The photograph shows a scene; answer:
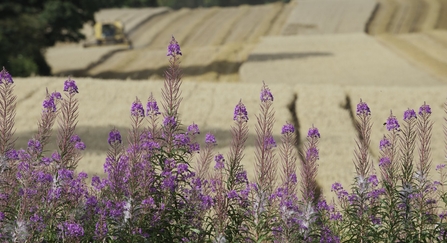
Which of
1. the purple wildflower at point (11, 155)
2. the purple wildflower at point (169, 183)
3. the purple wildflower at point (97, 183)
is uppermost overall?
the purple wildflower at point (11, 155)

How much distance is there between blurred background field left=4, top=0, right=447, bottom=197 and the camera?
891 inches

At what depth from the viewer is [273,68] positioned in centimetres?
4231

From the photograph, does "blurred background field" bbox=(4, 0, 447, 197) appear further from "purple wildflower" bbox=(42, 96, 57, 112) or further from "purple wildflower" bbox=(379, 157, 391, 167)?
"purple wildflower" bbox=(42, 96, 57, 112)

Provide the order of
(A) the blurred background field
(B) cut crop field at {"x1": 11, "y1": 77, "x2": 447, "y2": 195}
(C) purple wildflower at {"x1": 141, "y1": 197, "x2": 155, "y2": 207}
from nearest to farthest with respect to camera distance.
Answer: (C) purple wildflower at {"x1": 141, "y1": 197, "x2": 155, "y2": 207} < (B) cut crop field at {"x1": 11, "y1": 77, "x2": 447, "y2": 195} < (A) the blurred background field

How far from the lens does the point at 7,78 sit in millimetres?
7641

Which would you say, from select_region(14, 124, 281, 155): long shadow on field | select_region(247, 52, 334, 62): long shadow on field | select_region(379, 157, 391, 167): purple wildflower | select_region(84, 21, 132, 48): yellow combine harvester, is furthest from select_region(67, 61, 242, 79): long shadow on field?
select_region(379, 157, 391, 167): purple wildflower

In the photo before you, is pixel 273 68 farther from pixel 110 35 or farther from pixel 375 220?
pixel 375 220

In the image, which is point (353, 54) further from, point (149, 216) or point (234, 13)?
point (149, 216)

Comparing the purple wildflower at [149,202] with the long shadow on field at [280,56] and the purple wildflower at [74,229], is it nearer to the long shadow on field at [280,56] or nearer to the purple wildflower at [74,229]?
the purple wildflower at [74,229]

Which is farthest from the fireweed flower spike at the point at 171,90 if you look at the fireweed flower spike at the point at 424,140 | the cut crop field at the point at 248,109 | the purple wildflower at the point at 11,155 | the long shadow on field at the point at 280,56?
the long shadow on field at the point at 280,56

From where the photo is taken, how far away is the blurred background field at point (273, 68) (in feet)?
74.3

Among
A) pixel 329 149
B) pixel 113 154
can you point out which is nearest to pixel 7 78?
pixel 113 154

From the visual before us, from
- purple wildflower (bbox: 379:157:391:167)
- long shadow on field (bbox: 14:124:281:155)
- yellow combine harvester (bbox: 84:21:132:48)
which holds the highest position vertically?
yellow combine harvester (bbox: 84:21:132:48)

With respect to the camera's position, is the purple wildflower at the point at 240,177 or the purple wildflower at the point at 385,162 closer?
the purple wildflower at the point at 240,177
